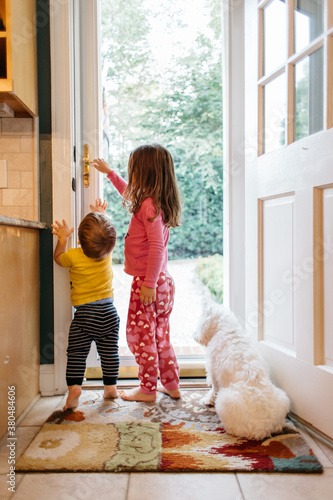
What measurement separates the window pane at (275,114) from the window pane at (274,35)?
3.2 inches

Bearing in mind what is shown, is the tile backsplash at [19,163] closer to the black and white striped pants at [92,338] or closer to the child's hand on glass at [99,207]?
the child's hand on glass at [99,207]

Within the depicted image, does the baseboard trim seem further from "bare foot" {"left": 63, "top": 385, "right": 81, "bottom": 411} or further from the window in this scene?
the window

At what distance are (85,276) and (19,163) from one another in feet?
2.07

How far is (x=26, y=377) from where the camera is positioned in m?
1.66

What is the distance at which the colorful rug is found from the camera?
122cm

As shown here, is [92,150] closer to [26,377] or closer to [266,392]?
[26,377]

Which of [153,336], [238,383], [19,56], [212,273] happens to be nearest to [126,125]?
[212,273]

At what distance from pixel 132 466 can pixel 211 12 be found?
385 cm

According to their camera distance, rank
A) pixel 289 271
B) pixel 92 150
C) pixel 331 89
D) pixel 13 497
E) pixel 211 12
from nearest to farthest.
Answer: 1. pixel 13 497
2. pixel 331 89
3. pixel 289 271
4. pixel 92 150
5. pixel 211 12

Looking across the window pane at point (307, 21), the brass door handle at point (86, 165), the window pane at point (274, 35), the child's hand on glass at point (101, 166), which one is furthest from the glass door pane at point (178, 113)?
the window pane at point (307, 21)

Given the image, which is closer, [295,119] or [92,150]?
[295,119]

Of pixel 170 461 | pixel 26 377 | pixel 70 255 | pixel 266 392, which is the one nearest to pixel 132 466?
pixel 170 461

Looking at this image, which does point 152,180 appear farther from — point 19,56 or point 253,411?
point 253,411

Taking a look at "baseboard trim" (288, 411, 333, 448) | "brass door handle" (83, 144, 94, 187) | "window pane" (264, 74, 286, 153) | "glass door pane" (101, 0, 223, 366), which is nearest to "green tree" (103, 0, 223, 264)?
"glass door pane" (101, 0, 223, 366)
